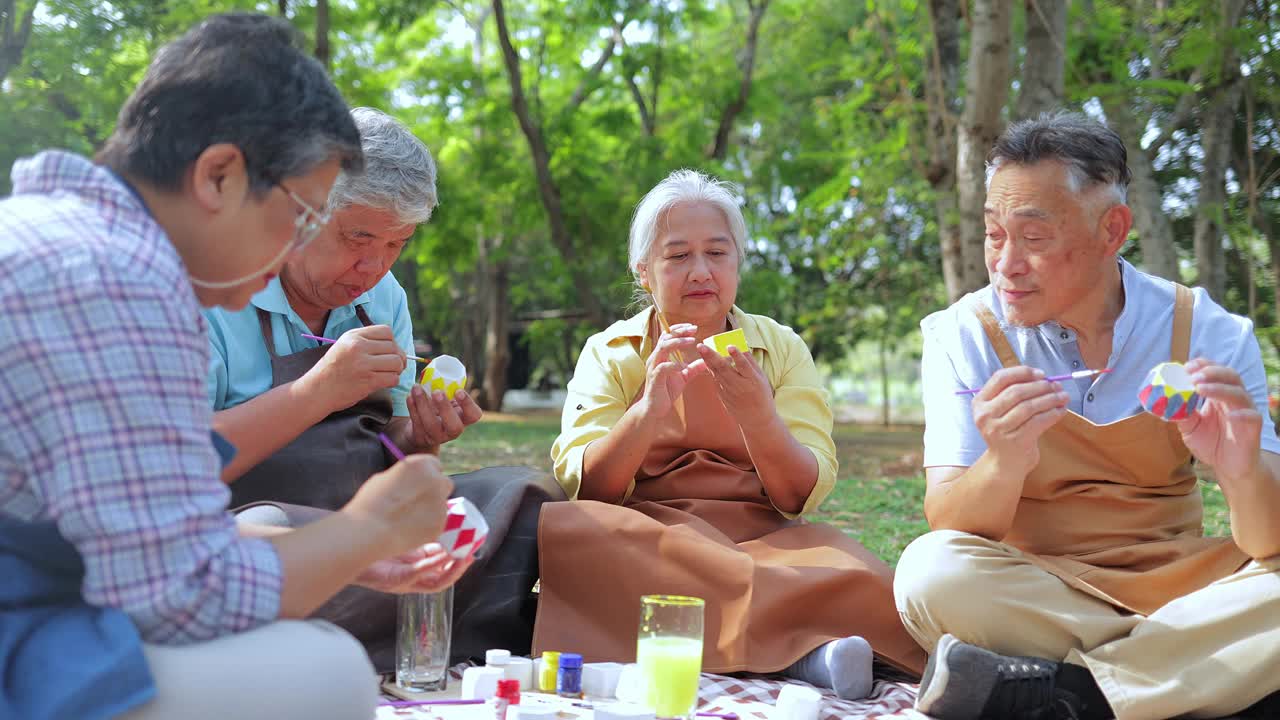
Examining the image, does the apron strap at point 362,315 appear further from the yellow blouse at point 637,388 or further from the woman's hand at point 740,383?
the woman's hand at point 740,383

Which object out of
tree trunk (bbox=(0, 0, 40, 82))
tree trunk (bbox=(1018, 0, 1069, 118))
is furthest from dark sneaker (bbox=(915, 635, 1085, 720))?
tree trunk (bbox=(0, 0, 40, 82))

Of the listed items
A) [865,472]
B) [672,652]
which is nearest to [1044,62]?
[865,472]

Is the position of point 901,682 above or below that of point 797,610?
below

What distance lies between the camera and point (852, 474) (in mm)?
12375

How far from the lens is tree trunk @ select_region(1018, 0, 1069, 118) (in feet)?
28.0

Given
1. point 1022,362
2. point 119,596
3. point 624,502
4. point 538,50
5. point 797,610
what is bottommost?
point 797,610

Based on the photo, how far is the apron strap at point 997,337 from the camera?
3713mm

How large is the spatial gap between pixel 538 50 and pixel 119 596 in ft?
58.9

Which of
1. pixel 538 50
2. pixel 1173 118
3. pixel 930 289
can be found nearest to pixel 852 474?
pixel 1173 118

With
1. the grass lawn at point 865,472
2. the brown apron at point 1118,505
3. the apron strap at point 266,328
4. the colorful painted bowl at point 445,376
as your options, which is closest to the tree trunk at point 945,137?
the grass lawn at point 865,472

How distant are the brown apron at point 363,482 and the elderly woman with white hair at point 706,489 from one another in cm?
12

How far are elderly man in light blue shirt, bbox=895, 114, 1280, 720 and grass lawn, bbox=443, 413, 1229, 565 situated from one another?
2783 mm

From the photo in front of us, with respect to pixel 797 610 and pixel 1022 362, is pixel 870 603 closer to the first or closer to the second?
pixel 797 610

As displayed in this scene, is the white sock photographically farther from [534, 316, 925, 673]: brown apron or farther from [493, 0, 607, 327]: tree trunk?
[493, 0, 607, 327]: tree trunk
